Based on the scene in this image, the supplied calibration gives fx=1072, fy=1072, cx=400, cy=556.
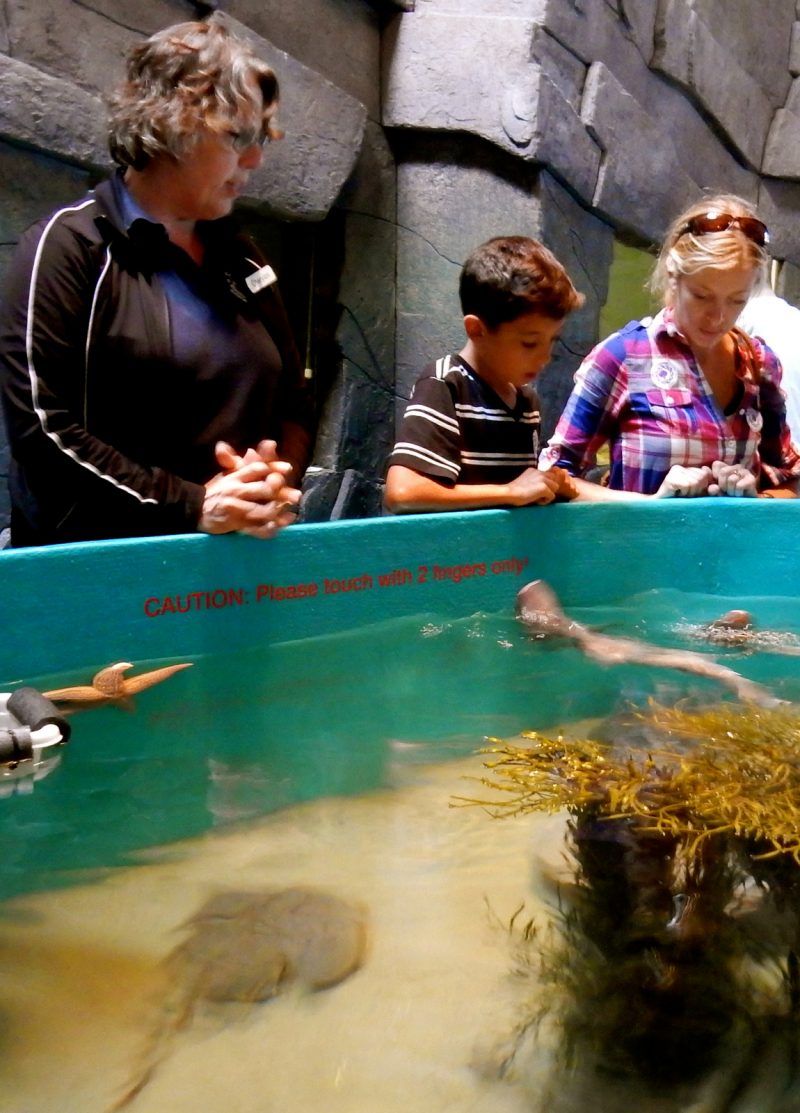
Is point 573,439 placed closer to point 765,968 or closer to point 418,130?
point 765,968

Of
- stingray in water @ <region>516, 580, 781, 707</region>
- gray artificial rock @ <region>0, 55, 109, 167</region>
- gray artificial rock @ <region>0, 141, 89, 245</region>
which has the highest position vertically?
gray artificial rock @ <region>0, 55, 109, 167</region>

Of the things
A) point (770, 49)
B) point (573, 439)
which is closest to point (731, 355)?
point (573, 439)

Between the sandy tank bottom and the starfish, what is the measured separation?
0.52 metres

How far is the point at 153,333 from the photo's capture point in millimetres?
2008

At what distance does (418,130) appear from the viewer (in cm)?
512

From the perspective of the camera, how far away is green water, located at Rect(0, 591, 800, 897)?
1422mm

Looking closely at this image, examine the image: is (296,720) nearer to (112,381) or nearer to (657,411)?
(112,381)

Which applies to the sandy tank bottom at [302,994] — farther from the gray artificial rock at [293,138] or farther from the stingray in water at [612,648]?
the gray artificial rock at [293,138]

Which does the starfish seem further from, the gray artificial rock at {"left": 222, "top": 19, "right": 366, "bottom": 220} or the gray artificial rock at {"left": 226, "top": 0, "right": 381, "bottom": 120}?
the gray artificial rock at {"left": 226, "top": 0, "right": 381, "bottom": 120}

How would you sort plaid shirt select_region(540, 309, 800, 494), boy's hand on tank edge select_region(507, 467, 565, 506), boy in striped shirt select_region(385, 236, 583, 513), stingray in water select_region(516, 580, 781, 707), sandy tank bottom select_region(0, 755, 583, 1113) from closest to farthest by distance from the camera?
sandy tank bottom select_region(0, 755, 583, 1113) → stingray in water select_region(516, 580, 781, 707) → boy in striped shirt select_region(385, 236, 583, 513) → boy's hand on tank edge select_region(507, 467, 565, 506) → plaid shirt select_region(540, 309, 800, 494)

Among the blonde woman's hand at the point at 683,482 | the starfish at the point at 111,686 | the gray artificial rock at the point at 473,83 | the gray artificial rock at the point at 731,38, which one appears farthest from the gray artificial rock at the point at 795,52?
the starfish at the point at 111,686

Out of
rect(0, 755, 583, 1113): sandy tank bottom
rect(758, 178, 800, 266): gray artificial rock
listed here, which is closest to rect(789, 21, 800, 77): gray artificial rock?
rect(758, 178, 800, 266): gray artificial rock

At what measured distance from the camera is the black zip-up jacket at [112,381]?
187 centimetres

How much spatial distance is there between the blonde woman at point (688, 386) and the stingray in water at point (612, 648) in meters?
0.36
